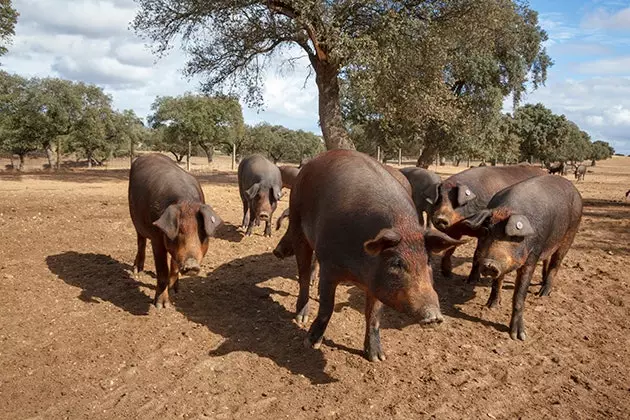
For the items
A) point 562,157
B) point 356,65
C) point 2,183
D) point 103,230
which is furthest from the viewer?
point 562,157

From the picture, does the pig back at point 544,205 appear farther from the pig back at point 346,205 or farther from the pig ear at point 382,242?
the pig ear at point 382,242

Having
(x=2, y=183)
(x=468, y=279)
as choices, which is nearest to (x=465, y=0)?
(x=468, y=279)

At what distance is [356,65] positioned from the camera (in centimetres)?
1573

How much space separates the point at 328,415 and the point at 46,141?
42025 millimetres

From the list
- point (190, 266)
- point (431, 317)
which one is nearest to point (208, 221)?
point (190, 266)

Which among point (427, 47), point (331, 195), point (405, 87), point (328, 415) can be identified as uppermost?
point (427, 47)

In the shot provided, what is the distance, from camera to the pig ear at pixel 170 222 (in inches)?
200

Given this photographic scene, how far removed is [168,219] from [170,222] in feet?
0.14

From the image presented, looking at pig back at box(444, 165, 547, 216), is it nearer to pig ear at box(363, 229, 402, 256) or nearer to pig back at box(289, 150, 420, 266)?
pig back at box(289, 150, 420, 266)

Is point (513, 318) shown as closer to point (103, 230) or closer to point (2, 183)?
point (103, 230)

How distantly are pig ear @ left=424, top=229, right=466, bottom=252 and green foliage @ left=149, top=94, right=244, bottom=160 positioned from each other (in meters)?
40.7

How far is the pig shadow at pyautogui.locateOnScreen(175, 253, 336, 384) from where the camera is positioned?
4734 millimetres

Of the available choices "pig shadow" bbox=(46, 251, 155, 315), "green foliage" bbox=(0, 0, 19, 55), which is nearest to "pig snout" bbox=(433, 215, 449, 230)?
"pig shadow" bbox=(46, 251, 155, 315)

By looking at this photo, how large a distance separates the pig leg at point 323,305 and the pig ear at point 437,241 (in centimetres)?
106
